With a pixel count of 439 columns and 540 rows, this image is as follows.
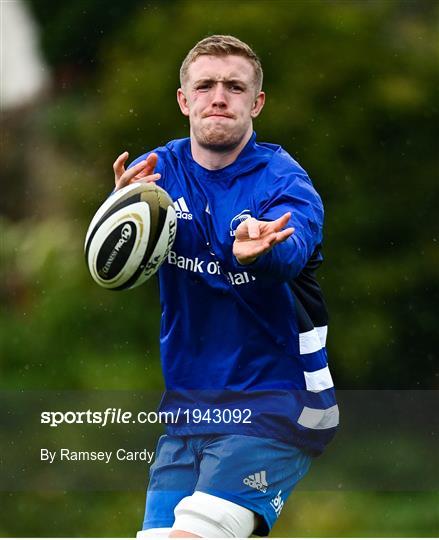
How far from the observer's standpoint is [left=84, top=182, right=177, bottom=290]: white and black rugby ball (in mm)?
5500

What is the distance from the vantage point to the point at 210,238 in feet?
18.7

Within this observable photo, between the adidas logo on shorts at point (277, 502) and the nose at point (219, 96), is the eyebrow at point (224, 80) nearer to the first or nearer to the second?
the nose at point (219, 96)

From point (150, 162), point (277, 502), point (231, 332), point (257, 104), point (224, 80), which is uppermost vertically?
point (224, 80)

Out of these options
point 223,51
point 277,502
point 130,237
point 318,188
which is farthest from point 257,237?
point 318,188

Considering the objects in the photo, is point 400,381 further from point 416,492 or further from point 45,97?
point 45,97

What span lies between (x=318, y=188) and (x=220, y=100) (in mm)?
5442

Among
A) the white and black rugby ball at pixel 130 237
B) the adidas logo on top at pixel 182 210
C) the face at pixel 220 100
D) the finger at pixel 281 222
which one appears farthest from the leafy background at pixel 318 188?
the finger at pixel 281 222

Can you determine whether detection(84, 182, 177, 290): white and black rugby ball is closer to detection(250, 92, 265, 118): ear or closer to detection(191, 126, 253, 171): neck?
detection(191, 126, 253, 171): neck

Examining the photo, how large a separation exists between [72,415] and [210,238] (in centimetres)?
626

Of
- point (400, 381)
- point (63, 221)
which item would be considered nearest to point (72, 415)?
point (63, 221)

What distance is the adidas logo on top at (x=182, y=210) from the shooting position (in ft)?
18.8

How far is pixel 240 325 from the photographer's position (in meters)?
5.66

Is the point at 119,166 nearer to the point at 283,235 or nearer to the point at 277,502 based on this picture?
the point at 283,235

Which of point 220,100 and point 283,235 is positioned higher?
point 220,100
